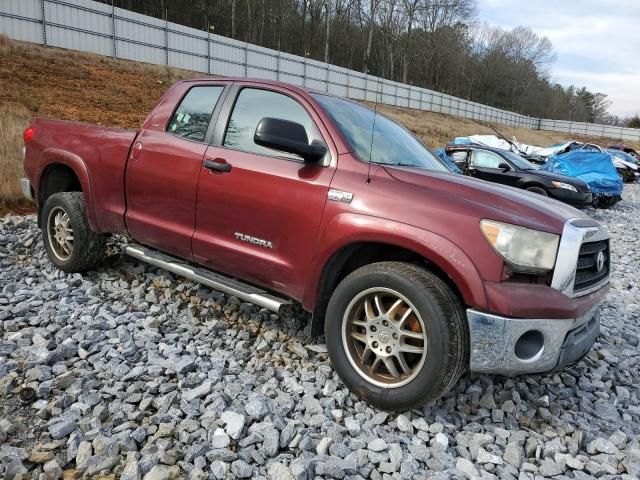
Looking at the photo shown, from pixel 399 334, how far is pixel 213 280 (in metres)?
1.40

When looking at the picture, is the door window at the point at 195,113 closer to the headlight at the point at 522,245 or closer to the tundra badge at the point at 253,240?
the tundra badge at the point at 253,240

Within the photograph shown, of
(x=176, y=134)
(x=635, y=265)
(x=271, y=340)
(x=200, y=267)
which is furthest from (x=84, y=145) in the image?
(x=635, y=265)

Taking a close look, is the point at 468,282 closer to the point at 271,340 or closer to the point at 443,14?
the point at 271,340

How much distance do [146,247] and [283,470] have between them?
8.23 ft

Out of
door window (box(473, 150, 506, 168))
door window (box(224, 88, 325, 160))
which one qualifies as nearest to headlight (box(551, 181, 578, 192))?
door window (box(473, 150, 506, 168))

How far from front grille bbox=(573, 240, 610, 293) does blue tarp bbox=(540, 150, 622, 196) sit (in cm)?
1129

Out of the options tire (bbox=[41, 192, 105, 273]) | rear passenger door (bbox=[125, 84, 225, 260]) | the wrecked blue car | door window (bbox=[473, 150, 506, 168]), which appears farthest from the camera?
the wrecked blue car

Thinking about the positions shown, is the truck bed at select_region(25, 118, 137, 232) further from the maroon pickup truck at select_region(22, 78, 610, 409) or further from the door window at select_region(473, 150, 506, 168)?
the door window at select_region(473, 150, 506, 168)

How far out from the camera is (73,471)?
2133 millimetres

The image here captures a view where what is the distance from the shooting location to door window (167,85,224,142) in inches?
142

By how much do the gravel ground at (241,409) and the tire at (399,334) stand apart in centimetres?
20

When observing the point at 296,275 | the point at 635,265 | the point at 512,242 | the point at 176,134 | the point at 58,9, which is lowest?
the point at 635,265

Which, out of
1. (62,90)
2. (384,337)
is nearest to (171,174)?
(384,337)

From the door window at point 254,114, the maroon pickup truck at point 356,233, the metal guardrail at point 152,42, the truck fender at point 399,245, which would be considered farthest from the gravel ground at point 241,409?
the metal guardrail at point 152,42
